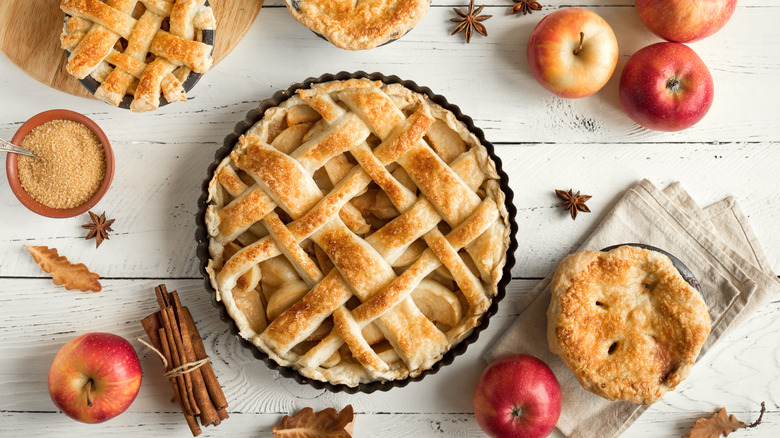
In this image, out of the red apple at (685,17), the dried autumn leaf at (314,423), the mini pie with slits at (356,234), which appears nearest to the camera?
the mini pie with slits at (356,234)

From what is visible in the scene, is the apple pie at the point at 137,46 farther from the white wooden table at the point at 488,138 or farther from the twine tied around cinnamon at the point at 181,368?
the twine tied around cinnamon at the point at 181,368

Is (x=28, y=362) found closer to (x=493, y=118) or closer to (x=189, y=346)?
(x=189, y=346)

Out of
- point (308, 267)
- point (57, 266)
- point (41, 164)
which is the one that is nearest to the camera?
point (308, 267)

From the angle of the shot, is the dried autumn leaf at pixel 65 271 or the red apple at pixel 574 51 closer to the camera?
the red apple at pixel 574 51

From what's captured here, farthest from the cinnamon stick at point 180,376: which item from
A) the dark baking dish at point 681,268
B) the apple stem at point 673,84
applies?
the apple stem at point 673,84

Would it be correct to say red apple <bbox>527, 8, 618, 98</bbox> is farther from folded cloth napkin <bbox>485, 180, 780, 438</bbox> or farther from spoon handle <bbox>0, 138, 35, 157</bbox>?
spoon handle <bbox>0, 138, 35, 157</bbox>

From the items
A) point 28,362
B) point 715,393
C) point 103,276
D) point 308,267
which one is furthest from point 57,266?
point 715,393

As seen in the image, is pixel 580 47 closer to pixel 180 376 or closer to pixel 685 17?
pixel 685 17
